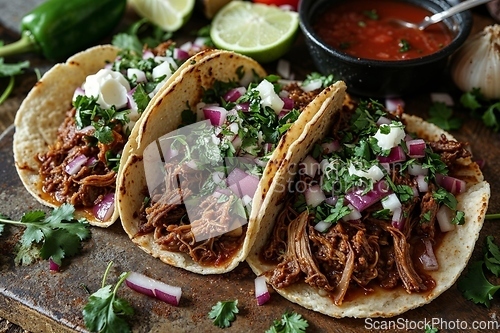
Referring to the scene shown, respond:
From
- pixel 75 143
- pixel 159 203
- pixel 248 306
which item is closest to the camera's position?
pixel 248 306

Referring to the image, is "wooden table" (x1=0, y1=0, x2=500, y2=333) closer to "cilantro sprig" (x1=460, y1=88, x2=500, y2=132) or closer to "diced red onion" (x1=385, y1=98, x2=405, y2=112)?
"cilantro sprig" (x1=460, y1=88, x2=500, y2=132)

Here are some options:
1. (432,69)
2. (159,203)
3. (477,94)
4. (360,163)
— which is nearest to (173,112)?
(159,203)

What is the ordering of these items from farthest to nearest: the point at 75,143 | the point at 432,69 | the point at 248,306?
1. the point at 432,69
2. the point at 75,143
3. the point at 248,306

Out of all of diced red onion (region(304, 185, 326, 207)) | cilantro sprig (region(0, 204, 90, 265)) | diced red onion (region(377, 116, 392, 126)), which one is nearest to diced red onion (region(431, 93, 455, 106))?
diced red onion (region(377, 116, 392, 126))

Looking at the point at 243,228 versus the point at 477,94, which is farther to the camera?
the point at 477,94

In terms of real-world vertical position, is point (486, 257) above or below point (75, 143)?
below

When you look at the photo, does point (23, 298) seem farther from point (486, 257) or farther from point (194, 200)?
point (486, 257)
